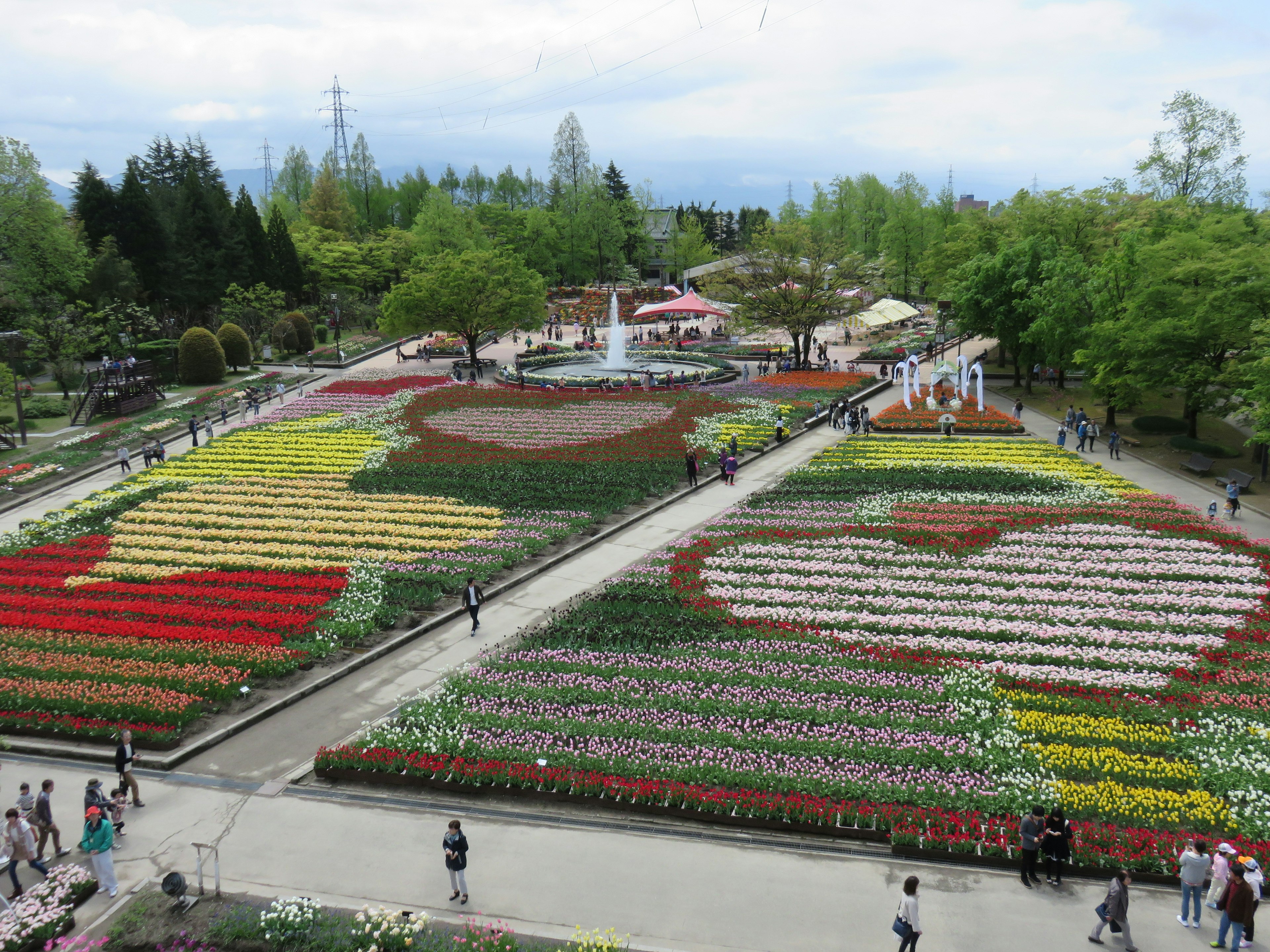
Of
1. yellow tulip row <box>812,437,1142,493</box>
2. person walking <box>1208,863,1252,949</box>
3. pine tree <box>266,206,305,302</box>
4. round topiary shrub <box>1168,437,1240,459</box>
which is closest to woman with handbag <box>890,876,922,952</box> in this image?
person walking <box>1208,863,1252,949</box>

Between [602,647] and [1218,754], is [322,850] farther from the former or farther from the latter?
[1218,754]

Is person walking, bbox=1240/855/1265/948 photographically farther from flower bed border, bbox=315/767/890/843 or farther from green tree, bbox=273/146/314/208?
green tree, bbox=273/146/314/208

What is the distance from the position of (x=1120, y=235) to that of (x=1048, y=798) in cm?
4702

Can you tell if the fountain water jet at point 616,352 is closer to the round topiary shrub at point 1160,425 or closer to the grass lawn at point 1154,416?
the grass lawn at point 1154,416

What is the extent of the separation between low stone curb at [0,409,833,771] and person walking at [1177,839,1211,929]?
14.9 metres

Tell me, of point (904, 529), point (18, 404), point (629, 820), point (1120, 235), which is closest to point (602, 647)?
point (629, 820)

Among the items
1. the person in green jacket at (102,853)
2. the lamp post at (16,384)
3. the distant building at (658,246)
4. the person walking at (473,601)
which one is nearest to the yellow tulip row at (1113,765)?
the person walking at (473,601)

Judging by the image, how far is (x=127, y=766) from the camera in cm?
1424

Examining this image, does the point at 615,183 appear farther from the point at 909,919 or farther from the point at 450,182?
the point at 909,919

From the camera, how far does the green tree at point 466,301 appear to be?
179 ft

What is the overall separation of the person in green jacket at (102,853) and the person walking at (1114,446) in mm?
34483

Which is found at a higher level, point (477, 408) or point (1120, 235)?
point (1120, 235)

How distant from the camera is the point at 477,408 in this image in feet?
145

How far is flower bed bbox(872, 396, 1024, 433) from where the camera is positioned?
38.3 meters
